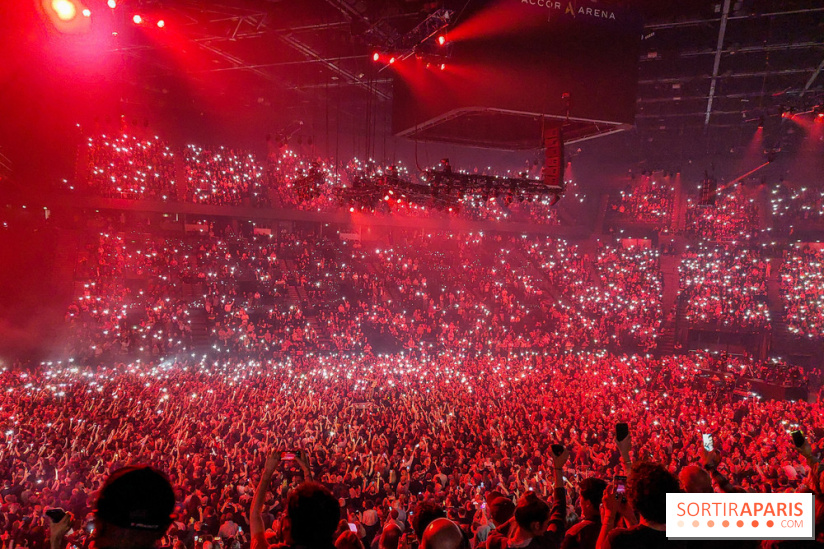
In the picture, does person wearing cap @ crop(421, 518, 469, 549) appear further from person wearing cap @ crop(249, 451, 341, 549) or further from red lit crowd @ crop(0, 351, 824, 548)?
red lit crowd @ crop(0, 351, 824, 548)

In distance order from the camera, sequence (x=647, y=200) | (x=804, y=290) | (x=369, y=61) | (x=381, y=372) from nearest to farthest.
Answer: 1. (x=369, y=61)
2. (x=381, y=372)
3. (x=804, y=290)
4. (x=647, y=200)

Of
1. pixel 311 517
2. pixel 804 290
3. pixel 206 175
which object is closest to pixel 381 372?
pixel 311 517

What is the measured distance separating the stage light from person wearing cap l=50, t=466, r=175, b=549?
6814 millimetres

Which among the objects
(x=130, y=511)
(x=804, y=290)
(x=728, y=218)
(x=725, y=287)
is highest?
(x=728, y=218)

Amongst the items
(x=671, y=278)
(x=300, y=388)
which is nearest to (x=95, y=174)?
(x=300, y=388)

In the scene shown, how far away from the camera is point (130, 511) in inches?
59.2

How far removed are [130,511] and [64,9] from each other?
6974 millimetres

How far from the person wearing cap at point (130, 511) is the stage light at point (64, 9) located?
6.81 metres

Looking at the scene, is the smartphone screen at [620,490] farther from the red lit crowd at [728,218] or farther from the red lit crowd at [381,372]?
the red lit crowd at [728,218]

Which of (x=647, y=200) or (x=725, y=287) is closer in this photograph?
(x=725, y=287)

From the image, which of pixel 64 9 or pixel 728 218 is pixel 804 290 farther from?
pixel 64 9

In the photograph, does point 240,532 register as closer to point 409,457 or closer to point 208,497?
point 208,497

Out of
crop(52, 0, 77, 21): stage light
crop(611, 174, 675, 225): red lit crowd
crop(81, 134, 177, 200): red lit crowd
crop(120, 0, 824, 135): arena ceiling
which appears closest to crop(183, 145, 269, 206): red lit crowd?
crop(81, 134, 177, 200): red lit crowd

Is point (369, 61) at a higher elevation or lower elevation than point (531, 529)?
higher
